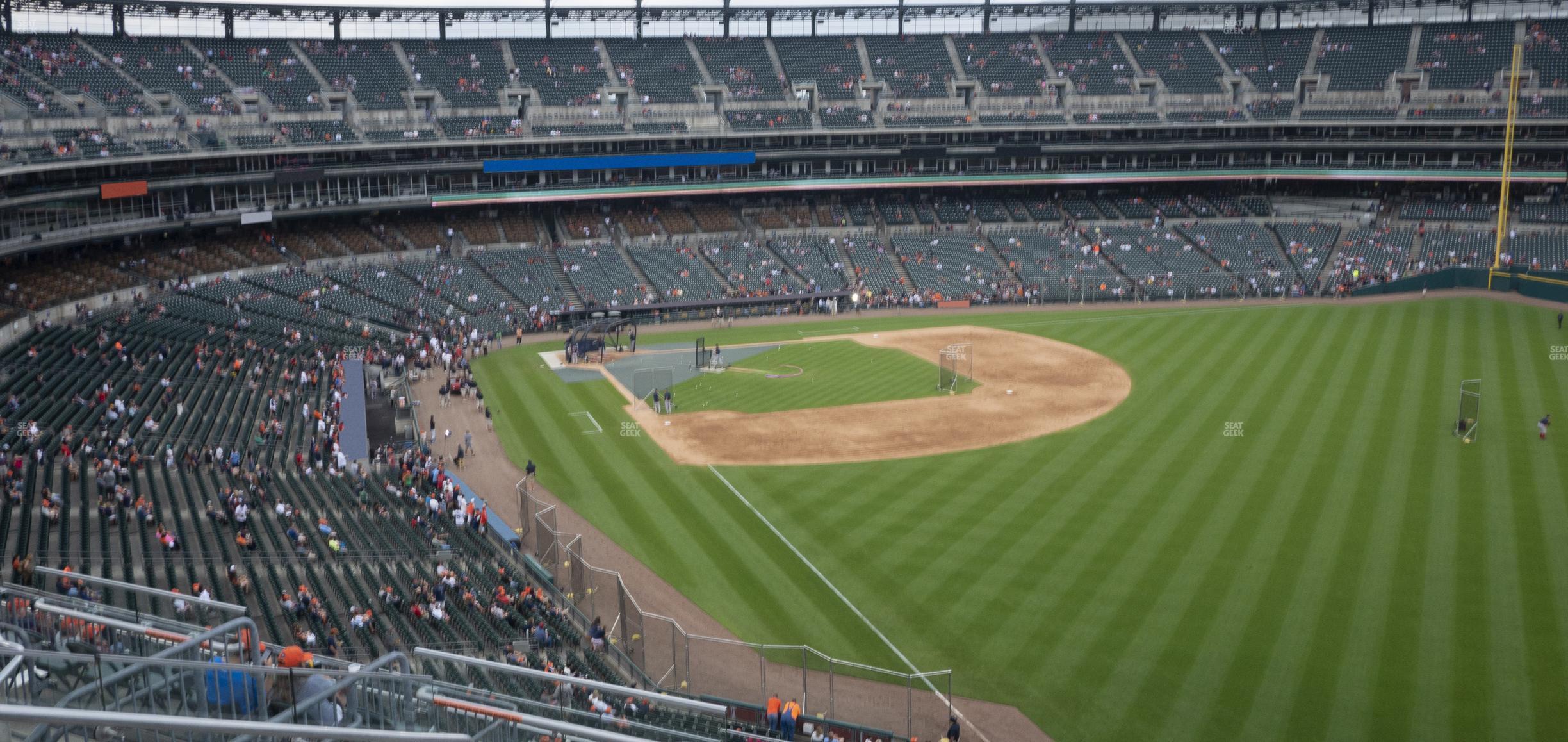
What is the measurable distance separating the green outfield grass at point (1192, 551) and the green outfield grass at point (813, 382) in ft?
13.8

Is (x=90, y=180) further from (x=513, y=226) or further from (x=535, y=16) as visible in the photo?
(x=535, y=16)

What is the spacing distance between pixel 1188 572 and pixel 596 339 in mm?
33351

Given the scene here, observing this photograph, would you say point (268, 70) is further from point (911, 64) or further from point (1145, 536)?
point (1145, 536)

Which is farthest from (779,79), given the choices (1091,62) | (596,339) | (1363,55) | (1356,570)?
(1356,570)

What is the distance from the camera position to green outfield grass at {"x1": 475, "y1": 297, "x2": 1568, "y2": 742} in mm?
21094

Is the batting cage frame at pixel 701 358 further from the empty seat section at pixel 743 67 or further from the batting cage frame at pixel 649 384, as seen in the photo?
the empty seat section at pixel 743 67

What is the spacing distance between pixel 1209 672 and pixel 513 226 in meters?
57.5

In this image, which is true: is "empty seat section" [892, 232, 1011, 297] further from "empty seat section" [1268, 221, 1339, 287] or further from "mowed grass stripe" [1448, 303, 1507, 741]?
"mowed grass stripe" [1448, 303, 1507, 741]

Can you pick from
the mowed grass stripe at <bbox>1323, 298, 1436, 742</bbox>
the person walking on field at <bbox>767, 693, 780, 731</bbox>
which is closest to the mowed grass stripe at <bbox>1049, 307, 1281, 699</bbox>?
the mowed grass stripe at <bbox>1323, 298, 1436, 742</bbox>

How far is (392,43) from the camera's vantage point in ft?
239

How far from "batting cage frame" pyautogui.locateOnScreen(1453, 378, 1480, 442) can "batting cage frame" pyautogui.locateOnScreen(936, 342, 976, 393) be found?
57.9ft

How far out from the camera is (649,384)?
155ft

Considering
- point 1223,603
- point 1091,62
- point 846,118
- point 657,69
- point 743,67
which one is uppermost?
point 1091,62

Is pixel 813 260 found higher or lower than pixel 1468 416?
higher
